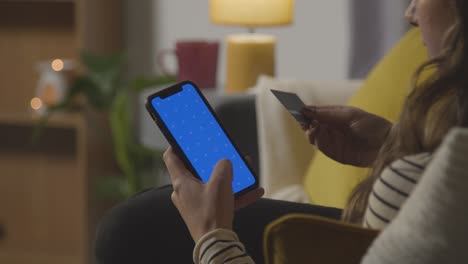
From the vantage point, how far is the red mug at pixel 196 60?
7.59ft

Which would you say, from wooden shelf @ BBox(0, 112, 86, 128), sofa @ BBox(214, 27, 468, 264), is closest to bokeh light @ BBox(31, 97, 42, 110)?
wooden shelf @ BBox(0, 112, 86, 128)

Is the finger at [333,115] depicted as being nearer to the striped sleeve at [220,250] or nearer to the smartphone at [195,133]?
the smartphone at [195,133]

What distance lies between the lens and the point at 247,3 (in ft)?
7.48

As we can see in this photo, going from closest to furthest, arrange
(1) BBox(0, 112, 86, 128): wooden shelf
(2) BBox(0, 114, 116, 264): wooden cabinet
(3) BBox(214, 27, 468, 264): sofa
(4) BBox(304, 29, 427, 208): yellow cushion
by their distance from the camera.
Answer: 1. (3) BBox(214, 27, 468, 264): sofa
2. (4) BBox(304, 29, 427, 208): yellow cushion
3. (1) BBox(0, 112, 86, 128): wooden shelf
4. (2) BBox(0, 114, 116, 264): wooden cabinet

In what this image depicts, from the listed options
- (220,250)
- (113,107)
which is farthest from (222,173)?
(113,107)

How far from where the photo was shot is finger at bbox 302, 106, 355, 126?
1.19 m

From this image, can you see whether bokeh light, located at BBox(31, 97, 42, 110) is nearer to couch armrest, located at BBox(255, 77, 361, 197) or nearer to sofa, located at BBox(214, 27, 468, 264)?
sofa, located at BBox(214, 27, 468, 264)

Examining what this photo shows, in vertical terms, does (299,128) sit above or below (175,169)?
below

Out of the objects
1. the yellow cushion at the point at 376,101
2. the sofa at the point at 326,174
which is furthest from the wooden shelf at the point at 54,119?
the yellow cushion at the point at 376,101

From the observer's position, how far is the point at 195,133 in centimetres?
104

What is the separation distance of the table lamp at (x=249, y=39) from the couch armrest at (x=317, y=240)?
5.27 ft

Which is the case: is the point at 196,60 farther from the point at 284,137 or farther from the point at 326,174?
the point at 326,174

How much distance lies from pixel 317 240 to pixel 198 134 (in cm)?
35

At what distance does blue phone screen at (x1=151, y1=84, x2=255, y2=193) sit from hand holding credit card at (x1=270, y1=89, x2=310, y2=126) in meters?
0.10
